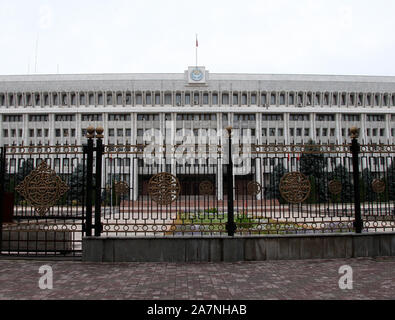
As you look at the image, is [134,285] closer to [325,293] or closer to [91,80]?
[325,293]

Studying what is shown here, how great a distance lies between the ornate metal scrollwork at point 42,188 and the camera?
7.28 meters

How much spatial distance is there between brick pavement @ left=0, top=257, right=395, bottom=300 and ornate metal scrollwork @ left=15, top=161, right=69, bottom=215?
1.39 metres

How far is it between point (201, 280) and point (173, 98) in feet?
132

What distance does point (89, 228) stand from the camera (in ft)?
23.0

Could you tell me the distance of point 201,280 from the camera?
546 cm

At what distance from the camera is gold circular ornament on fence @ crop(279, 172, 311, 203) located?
24.7ft

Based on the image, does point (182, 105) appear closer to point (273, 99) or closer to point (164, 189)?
point (273, 99)

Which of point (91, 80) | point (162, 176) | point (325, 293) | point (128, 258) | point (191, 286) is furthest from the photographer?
point (91, 80)

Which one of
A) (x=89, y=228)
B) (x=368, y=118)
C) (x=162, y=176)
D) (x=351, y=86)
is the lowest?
(x=89, y=228)

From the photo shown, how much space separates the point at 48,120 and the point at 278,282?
47.2 metres

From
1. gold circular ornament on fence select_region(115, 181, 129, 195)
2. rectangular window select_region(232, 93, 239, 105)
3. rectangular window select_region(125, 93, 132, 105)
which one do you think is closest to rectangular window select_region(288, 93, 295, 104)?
rectangular window select_region(232, 93, 239, 105)

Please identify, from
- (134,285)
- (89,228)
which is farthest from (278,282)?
(89,228)

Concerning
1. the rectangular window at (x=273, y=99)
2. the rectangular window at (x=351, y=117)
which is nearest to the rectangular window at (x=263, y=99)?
the rectangular window at (x=273, y=99)

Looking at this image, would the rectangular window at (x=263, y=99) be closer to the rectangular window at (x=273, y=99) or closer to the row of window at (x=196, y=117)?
the rectangular window at (x=273, y=99)
